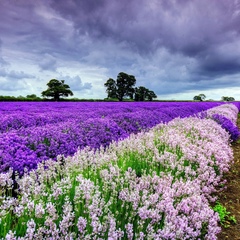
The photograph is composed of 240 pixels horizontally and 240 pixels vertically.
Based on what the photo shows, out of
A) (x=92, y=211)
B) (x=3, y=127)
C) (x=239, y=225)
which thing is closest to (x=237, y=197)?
(x=239, y=225)

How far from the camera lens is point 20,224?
2164 millimetres

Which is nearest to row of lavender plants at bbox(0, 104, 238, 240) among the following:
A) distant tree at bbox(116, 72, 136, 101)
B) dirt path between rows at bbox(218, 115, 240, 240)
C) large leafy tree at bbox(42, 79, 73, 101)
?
dirt path between rows at bbox(218, 115, 240, 240)

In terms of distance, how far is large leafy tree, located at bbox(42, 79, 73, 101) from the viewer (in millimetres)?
52616

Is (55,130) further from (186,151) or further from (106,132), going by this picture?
(186,151)

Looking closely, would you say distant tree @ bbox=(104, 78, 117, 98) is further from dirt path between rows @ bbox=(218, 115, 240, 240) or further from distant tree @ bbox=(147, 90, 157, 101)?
dirt path between rows @ bbox=(218, 115, 240, 240)

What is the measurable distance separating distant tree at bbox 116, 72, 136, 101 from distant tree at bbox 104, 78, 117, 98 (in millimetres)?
785

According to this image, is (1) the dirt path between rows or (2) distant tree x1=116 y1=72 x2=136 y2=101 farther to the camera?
(2) distant tree x1=116 y1=72 x2=136 y2=101

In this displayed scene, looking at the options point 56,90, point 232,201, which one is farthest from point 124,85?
point 232,201

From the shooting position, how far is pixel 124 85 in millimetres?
61156

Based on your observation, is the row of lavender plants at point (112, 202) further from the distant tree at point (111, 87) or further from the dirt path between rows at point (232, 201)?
the distant tree at point (111, 87)

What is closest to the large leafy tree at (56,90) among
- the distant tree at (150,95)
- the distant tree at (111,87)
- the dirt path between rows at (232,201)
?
the distant tree at (111,87)

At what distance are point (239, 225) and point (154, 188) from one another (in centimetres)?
179

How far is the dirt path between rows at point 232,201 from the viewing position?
358cm

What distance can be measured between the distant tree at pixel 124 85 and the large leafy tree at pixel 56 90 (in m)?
12.1
